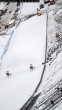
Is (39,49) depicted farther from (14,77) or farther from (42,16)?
(42,16)

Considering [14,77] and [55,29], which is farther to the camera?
[55,29]

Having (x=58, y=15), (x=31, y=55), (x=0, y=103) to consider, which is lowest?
(x=0, y=103)

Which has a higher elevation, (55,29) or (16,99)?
(55,29)

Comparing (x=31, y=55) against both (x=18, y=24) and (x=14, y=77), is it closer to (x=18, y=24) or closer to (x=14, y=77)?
(x=14, y=77)

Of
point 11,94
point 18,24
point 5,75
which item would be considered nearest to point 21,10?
point 18,24

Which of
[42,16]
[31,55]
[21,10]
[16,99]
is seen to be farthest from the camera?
[21,10]

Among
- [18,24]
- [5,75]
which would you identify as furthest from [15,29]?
[5,75]

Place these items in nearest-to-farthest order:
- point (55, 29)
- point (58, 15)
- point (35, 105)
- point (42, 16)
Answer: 1. point (35, 105)
2. point (55, 29)
3. point (58, 15)
4. point (42, 16)
